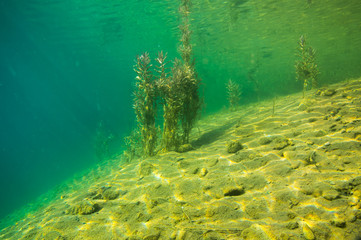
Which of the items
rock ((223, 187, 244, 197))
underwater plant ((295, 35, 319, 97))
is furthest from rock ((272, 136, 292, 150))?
underwater plant ((295, 35, 319, 97))

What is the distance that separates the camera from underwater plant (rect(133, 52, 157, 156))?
720 centimetres

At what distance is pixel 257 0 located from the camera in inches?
803

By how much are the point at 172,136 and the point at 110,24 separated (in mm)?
27682

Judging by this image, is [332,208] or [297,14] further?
[297,14]

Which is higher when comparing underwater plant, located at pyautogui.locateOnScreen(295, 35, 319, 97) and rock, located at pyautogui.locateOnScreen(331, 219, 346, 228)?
underwater plant, located at pyautogui.locateOnScreen(295, 35, 319, 97)

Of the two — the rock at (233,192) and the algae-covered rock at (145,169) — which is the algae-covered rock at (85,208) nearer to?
the algae-covered rock at (145,169)

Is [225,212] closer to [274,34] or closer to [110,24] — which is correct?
[110,24]

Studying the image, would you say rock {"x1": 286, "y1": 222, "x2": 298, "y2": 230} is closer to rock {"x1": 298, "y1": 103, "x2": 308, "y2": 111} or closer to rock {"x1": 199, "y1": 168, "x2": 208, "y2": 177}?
rock {"x1": 199, "y1": 168, "x2": 208, "y2": 177}

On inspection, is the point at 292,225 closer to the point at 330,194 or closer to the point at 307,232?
the point at 307,232

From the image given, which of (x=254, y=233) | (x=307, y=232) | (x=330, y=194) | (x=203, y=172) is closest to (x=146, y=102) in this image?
(x=203, y=172)

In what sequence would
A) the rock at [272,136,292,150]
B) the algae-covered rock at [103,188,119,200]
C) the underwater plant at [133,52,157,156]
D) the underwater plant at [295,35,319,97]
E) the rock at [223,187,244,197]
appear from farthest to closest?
1. the underwater plant at [295,35,319,97]
2. the underwater plant at [133,52,157,156]
3. the rock at [272,136,292,150]
4. the algae-covered rock at [103,188,119,200]
5. the rock at [223,187,244,197]

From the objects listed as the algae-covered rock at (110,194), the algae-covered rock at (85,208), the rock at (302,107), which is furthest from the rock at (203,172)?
the rock at (302,107)

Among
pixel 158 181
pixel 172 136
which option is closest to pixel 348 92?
pixel 172 136

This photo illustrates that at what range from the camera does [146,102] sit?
732 cm
